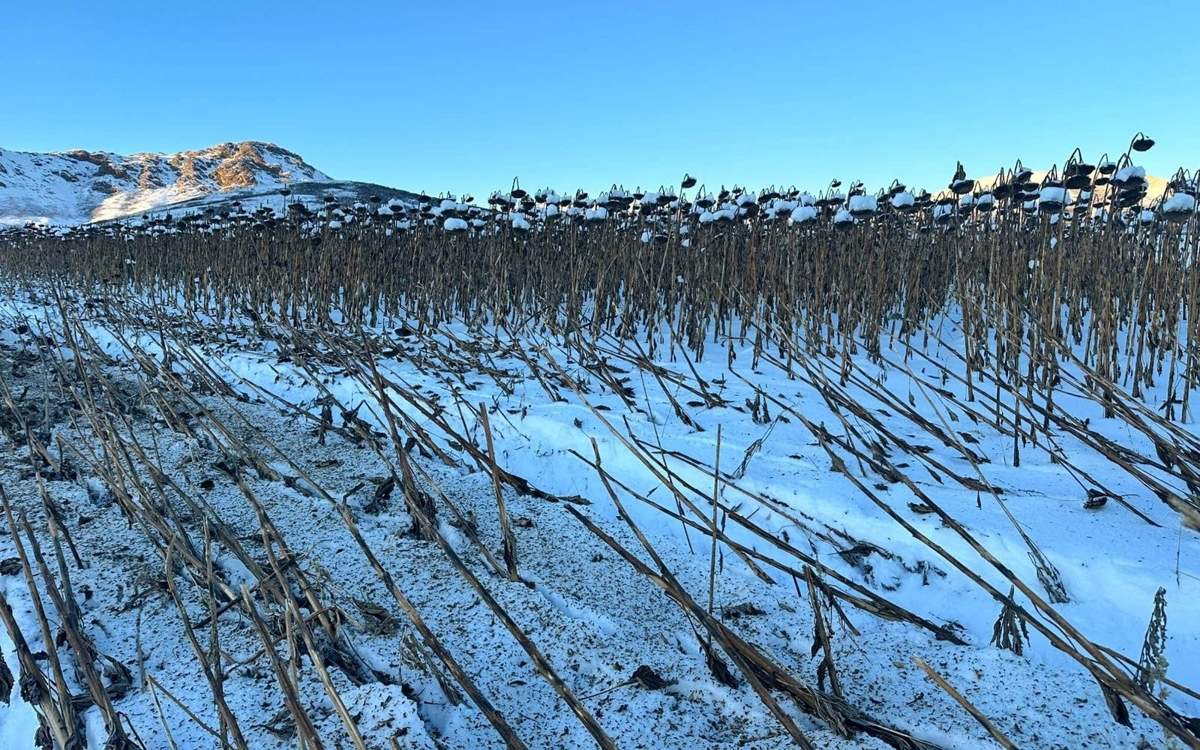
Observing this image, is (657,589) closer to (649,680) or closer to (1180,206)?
(649,680)

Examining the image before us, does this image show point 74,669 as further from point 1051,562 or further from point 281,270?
point 281,270

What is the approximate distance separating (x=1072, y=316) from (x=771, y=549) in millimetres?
3516

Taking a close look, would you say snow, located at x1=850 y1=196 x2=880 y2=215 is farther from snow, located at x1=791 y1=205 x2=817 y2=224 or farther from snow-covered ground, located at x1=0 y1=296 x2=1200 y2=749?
snow-covered ground, located at x1=0 y1=296 x2=1200 y2=749

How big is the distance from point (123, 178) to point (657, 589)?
47.6 m

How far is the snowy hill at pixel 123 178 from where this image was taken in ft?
100

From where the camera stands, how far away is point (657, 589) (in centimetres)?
142

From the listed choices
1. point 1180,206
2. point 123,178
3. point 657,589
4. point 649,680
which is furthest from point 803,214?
point 123,178

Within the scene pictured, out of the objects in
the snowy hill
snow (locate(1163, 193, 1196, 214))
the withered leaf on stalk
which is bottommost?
the withered leaf on stalk

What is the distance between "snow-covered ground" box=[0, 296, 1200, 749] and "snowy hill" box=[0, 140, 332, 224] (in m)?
29.6

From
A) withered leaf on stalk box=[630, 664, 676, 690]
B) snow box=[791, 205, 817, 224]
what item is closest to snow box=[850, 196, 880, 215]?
snow box=[791, 205, 817, 224]

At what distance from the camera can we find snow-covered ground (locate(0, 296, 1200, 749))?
1.00 meters

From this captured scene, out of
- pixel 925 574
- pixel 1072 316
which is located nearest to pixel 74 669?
pixel 925 574

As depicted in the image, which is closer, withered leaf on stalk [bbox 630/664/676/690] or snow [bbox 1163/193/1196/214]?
withered leaf on stalk [bbox 630/664/676/690]

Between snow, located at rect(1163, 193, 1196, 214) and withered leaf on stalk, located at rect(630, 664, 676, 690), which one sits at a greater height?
snow, located at rect(1163, 193, 1196, 214)
